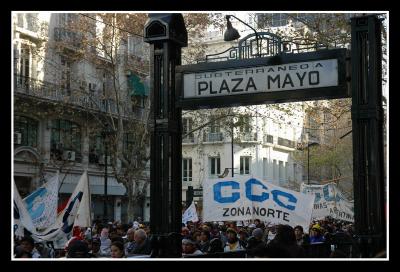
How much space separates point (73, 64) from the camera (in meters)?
33.9

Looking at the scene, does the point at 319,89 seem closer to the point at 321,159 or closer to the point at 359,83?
the point at 359,83

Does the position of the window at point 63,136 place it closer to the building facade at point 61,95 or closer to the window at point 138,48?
the building facade at point 61,95

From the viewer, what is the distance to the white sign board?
268 inches

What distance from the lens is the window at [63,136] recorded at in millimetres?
36750

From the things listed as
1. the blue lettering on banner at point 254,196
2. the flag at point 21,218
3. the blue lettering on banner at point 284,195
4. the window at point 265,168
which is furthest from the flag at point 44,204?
the window at point 265,168

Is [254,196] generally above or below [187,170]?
below

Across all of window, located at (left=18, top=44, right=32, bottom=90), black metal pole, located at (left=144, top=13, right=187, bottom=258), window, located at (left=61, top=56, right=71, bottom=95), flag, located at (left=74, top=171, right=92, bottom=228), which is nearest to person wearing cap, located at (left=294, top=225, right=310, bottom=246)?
flag, located at (left=74, top=171, right=92, bottom=228)

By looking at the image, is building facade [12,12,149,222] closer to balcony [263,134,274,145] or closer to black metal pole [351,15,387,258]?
black metal pole [351,15,387,258]

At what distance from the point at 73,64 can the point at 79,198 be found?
2253 centimetres

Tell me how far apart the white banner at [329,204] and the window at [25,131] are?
17.0 m

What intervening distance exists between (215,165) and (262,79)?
52594 mm

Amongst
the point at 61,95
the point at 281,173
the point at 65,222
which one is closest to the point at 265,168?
the point at 281,173

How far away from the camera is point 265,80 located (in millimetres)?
7059

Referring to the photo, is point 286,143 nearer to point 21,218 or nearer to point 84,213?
point 84,213
